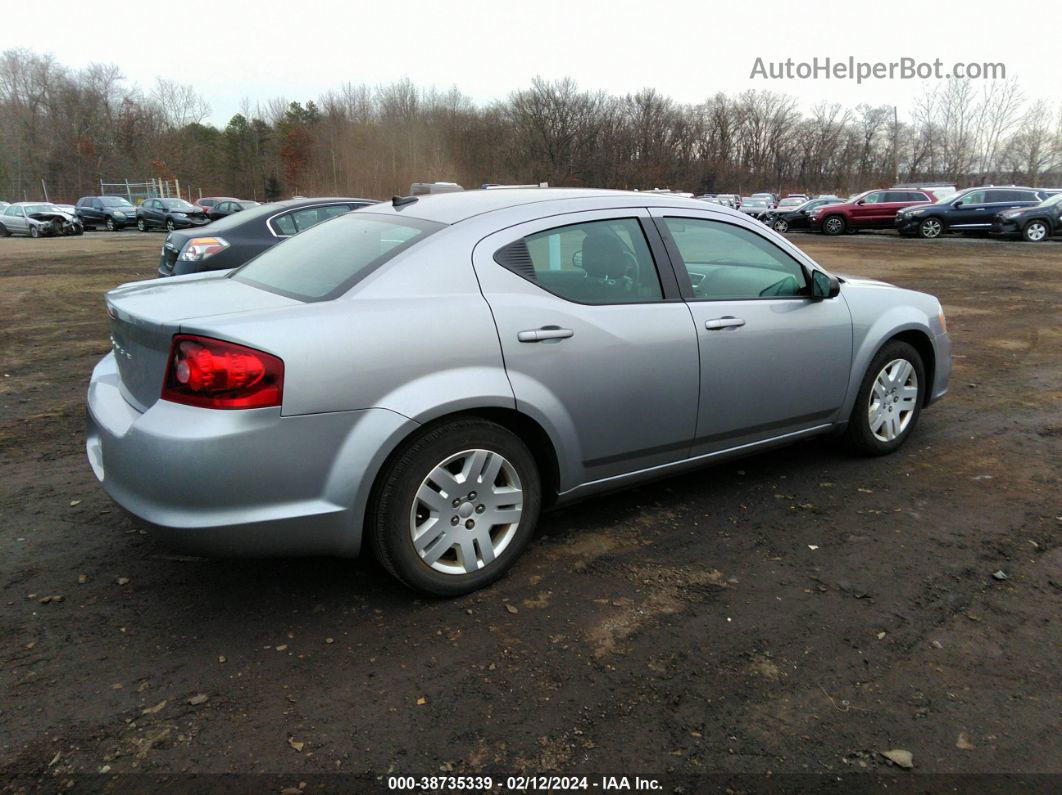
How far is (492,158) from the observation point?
6625 centimetres

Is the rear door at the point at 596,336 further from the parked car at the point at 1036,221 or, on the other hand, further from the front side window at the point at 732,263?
the parked car at the point at 1036,221

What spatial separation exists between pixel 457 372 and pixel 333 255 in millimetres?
934

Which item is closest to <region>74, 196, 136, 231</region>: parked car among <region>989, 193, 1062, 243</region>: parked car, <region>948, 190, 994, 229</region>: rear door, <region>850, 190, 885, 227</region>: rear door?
<region>850, 190, 885, 227</region>: rear door

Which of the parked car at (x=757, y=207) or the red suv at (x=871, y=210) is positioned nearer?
the red suv at (x=871, y=210)

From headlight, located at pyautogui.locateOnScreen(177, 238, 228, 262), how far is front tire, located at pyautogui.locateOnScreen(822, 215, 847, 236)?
26563 millimetres

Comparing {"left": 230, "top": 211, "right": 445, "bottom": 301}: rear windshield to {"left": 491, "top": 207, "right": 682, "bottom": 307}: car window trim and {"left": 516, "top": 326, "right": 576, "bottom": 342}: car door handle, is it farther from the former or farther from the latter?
{"left": 491, "top": 207, "right": 682, "bottom": 307}: car window trim

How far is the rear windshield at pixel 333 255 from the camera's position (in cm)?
314

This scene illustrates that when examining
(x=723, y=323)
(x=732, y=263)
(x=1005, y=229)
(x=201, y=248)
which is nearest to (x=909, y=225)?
(x=1005, y=229)

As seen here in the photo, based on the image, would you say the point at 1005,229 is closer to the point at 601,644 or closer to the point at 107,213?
the point at 601,644

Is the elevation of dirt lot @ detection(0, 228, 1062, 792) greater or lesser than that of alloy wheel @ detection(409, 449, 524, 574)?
lesser

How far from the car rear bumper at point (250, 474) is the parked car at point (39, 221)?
3643 centimetres

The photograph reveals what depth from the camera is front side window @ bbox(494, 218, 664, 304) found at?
3330mm

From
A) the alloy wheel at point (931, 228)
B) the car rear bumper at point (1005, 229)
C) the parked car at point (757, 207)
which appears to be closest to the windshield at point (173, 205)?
the parked car at point (757, 207)

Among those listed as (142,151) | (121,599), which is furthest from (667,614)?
(142,151)
